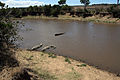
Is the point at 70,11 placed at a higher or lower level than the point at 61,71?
higher

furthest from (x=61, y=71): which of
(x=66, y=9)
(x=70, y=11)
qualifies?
(x=66, y=9)

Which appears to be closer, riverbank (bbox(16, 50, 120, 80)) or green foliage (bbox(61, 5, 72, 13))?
riverbank (bbox(16, 50, 120, 80))

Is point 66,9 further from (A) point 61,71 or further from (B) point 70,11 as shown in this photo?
(A) point 61,71

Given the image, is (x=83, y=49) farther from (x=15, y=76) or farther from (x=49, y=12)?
(x=49, y=12)

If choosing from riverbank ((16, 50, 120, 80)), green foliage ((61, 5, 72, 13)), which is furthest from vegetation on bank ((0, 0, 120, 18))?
riverbank ((16, 50, 120, 80))

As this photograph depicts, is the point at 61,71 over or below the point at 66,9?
below

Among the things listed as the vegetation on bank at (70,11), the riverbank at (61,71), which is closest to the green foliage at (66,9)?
the vegetation on bank at (70,11)

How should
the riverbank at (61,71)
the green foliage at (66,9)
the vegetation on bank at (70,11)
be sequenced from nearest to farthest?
the riverbank at (61,71) < the vegetation on bank at (70,11) < the green foliage at (66,9)

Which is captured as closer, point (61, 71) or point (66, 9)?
point (61, 71)

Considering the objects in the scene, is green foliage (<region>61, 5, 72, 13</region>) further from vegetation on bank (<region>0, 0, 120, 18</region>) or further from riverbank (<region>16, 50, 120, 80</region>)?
riverbank (<region>16, 50, 120, 80</region>)

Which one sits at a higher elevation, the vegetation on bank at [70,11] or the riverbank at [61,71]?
the vegetation on bank at [70,11]

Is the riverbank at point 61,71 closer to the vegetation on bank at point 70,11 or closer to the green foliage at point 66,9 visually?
the vegetation on bank at point 70,11

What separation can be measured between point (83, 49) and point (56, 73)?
21.0ft

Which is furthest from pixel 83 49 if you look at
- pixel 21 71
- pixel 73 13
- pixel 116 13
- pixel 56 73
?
pixel 73 13
